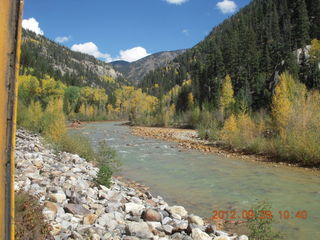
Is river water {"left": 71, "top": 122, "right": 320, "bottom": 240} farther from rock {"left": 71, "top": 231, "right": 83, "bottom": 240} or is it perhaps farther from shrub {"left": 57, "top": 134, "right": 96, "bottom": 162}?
rock {"left": 71, "top": 231, "right": 83, "bottom": 240}

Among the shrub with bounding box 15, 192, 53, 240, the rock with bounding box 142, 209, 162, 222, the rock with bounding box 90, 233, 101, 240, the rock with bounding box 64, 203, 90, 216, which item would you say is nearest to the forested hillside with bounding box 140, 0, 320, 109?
the rock with bounding box 142, 209, 162, 222

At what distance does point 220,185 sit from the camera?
31.8ft

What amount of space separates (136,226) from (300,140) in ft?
38.8

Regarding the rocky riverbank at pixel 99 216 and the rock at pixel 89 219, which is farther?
the rock at pixel 89 219

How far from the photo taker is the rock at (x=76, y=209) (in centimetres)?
442

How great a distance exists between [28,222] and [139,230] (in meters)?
1.66

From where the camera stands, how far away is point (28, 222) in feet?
9.39

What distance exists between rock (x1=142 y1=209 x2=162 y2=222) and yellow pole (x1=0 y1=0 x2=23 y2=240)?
12.9 feet

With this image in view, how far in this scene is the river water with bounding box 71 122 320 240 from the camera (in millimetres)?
6906

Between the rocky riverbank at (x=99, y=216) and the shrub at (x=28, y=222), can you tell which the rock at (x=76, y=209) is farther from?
the shrub at (x=28, y=222)

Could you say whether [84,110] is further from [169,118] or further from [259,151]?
[259,151]

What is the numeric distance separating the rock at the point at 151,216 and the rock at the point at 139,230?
2.16ft

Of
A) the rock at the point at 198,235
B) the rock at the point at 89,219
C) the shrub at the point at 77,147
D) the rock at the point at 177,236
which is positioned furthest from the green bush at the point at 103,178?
the shrub at the point at 77,147

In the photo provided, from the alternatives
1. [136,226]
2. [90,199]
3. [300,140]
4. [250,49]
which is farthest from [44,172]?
[250,49]
